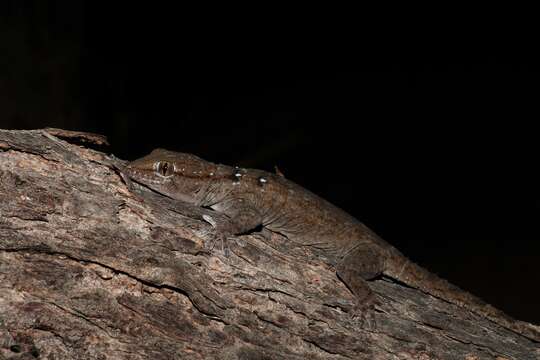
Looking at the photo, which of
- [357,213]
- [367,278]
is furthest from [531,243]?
[367,278]

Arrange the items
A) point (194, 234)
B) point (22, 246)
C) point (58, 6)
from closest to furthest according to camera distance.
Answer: point (22, 246), point (194, 234), point (58, 6)

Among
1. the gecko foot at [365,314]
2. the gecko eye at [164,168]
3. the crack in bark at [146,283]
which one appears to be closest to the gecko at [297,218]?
the gecko eye at [164,168]

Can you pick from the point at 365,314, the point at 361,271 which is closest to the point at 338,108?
the point at 361,271

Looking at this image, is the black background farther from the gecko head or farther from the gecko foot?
the gecko foot

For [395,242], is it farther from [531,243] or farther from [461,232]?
[531,243]

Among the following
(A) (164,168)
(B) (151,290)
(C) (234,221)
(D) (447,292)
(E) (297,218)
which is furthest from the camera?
(E) (297,218)

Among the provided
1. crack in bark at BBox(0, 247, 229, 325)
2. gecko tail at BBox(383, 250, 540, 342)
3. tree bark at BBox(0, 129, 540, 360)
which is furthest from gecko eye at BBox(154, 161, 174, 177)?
gecko tail at BBox(383, 250, 540, 342)

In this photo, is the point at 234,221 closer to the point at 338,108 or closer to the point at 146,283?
the point at 146,283
